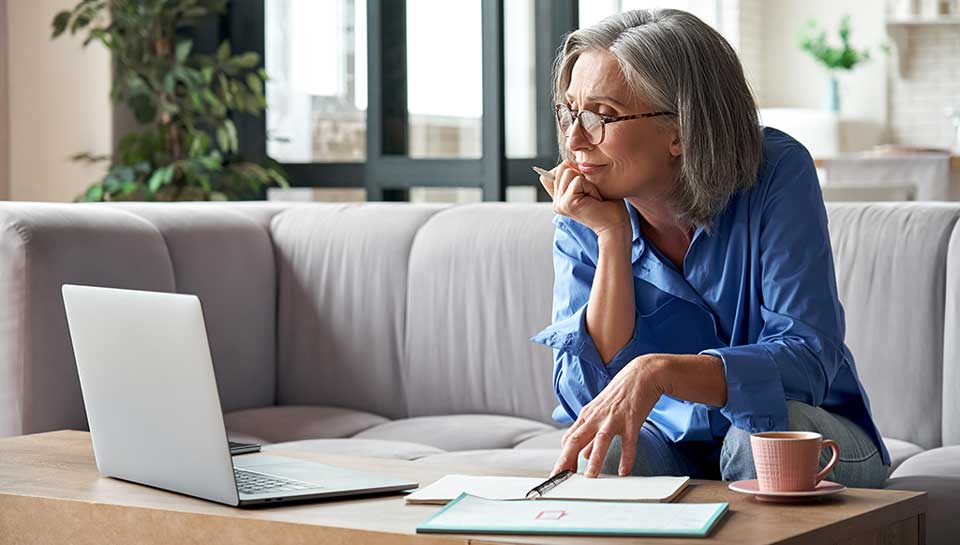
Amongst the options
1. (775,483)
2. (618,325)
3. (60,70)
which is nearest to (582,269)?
(618,325)

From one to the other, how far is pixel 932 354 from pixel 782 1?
7.13m

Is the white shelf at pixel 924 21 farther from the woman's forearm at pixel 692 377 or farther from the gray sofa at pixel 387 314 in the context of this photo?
the woman's forearm at pixel 692 377

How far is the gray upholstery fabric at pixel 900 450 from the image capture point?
7.58 feet

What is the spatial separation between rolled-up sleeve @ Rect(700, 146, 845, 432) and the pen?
0.27m

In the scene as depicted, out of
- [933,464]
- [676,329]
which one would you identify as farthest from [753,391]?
[933,464]

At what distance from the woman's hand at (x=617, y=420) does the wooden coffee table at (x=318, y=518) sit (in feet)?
0.31

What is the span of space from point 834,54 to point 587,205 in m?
7.10

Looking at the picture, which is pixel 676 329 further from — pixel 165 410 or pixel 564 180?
pixel 165 410

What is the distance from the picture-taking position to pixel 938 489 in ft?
6.53

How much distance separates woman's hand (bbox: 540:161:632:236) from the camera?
1.84 metres

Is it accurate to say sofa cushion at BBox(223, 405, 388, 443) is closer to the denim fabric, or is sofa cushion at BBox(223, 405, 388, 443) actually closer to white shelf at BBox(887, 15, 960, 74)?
the denim fabric

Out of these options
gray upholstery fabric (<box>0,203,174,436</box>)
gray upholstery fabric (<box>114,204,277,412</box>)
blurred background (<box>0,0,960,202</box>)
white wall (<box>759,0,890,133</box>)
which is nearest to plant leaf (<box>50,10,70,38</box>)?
blurred background (<box>0,0,960,202</box>)

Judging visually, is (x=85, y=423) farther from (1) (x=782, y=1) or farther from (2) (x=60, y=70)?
(1) (x=782, y=1)

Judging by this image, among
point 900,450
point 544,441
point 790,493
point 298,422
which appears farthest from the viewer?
point 298,422
